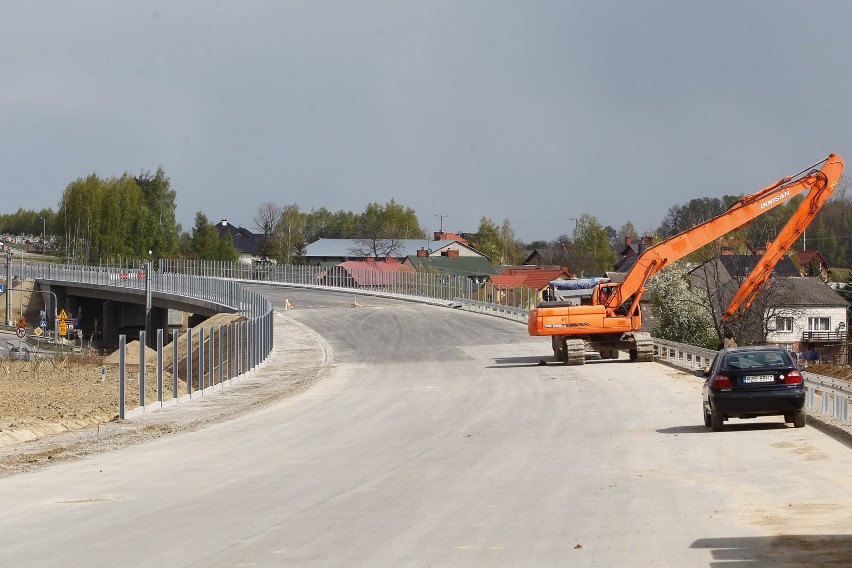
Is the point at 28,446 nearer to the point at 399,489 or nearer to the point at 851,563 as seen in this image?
the point at 399,489

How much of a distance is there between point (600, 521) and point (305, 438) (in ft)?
38.4

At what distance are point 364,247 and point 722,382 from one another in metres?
156

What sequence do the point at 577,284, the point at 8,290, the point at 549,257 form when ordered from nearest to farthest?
the point at 577,284, the point at 8,290, the point at 549,257

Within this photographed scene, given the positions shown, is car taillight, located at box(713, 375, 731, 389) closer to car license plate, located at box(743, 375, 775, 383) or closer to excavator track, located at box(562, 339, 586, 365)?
car license plate, located at box(743, 375, 775, 383)

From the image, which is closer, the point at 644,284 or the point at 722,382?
the point at 722,382

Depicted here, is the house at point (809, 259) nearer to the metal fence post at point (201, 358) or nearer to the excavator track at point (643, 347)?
the excavator track at point (643, 347)

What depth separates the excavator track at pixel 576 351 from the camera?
41406 millimetres

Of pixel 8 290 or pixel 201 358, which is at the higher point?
pixel 8 290

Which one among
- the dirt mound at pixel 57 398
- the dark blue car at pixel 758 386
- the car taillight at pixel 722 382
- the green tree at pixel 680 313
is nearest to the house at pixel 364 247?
the green tree at pixel 680 313

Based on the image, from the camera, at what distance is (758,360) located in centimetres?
2152

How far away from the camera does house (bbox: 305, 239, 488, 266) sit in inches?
6762

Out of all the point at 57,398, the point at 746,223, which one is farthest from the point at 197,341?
the point at 746,223

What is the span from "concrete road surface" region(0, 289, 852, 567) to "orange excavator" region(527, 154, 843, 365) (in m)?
10.6

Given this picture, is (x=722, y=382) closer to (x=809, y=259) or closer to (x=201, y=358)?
(x=201, y=358)
